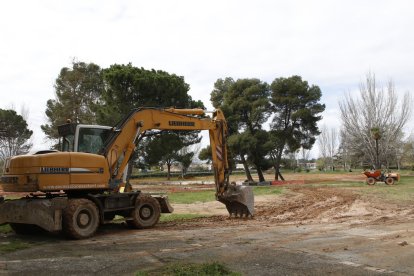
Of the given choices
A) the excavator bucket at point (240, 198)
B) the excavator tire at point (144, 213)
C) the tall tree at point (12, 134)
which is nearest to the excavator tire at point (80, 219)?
the excavator tire at point (144, 213)

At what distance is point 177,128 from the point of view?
43.9 feet

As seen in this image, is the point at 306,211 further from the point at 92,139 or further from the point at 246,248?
the point at 92,139

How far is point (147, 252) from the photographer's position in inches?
349

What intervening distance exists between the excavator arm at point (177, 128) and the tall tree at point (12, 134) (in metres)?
44.9

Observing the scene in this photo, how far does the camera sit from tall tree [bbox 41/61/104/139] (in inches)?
1972

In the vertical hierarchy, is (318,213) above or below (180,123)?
below

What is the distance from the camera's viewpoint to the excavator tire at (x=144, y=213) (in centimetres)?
1257

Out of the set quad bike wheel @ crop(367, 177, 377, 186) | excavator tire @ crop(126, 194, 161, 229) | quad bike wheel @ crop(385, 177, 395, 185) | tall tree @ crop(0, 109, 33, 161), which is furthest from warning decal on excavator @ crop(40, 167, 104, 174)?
tall tree @ crop(0, 109, 33, 161)

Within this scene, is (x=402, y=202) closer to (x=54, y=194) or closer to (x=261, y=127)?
(x=54, y=194)

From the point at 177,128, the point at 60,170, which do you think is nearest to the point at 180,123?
the point at 177,128

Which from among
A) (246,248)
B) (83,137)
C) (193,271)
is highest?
(83,137)

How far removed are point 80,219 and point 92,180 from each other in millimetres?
969

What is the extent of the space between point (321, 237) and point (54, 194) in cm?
672

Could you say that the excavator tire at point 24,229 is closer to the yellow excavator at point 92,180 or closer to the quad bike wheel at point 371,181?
the yellow excavator at point 92,180
